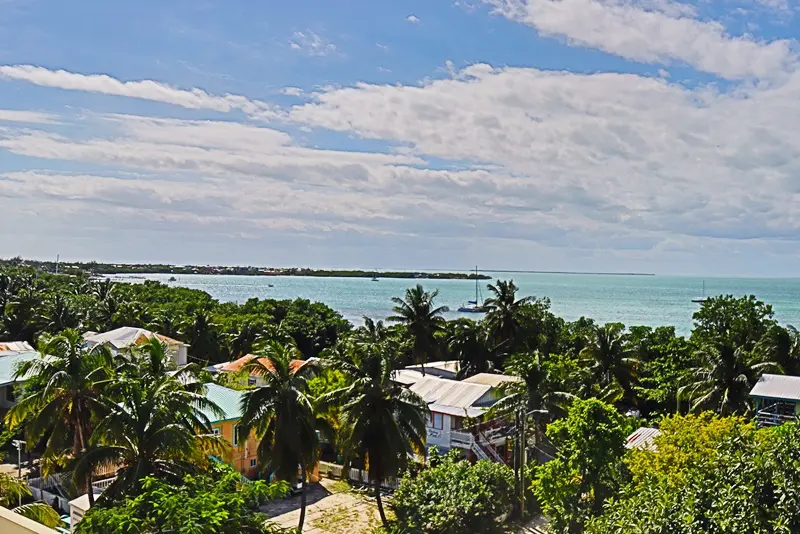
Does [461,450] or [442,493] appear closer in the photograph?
[442,493]

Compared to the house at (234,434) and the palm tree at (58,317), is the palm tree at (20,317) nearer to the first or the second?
the palm tree at (58,317)

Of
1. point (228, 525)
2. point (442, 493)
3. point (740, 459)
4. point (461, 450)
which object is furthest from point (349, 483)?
point (740, 459)

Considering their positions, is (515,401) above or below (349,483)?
above

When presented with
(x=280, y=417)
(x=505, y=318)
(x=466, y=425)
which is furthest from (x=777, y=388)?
(x=280, y=417)

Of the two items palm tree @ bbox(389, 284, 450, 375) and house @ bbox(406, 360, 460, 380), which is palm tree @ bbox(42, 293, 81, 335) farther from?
house @ bbox(406, 360, 460, 380)

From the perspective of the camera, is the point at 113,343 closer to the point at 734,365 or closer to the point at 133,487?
the point at 133,487

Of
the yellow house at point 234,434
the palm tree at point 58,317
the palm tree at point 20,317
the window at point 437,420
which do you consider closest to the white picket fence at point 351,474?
the yellow house at point 234,434

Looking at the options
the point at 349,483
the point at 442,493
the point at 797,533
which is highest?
the point at 797,533
